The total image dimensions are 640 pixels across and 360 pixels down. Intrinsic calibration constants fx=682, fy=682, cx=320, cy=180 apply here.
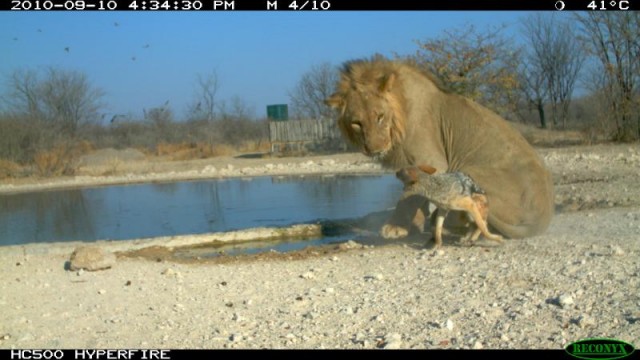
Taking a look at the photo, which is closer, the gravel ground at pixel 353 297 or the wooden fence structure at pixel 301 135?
the gravel ground at pixel 353 297

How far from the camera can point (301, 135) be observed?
39219 millimetres

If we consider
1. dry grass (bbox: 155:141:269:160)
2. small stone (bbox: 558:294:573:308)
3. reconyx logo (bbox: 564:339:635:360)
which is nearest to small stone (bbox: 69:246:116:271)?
small stone (bbox: 558:294:573:308)

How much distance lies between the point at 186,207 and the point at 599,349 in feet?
39.7

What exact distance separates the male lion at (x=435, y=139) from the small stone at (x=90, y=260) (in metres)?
3.81

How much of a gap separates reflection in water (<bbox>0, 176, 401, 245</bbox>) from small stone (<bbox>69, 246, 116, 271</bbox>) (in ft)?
10.6

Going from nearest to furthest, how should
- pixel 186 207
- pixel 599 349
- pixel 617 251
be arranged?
pixel 599 349
pixel 617 251
pixel 186 207

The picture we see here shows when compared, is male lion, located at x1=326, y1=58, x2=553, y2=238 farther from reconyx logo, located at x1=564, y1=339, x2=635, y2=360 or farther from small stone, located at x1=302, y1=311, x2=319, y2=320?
reconyx logo, located at x1=564, y1=339, x2=635, y2=360

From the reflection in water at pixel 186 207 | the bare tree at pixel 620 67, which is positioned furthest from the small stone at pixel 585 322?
the bare tree at pixel 620 67

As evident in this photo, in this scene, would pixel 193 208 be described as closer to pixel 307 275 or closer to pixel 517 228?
pixel 307 275

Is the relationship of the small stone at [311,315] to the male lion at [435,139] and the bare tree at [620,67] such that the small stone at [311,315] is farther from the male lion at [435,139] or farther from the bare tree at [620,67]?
the bare tree at [620,67]

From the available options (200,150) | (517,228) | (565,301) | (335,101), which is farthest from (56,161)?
(565,301)

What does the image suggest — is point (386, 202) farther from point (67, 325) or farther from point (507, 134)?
point (67, 325)

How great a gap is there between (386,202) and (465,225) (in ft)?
17.8

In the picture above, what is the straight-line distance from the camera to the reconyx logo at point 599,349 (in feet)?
15.9
